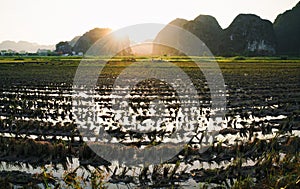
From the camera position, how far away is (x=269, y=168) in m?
5.14

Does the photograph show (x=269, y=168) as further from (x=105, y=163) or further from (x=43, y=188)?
(x=43, y=188)

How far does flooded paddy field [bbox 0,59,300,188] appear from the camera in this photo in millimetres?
4906

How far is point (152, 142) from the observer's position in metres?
6.65

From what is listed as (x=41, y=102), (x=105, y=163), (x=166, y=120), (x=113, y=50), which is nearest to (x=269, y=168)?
(x=105, y=163)

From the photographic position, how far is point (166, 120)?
8.77m

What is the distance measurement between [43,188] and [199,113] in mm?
5801

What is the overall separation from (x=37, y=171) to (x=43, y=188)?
0.70m

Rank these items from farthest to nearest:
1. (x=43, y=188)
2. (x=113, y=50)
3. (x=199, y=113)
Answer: (x=113, y=50) → (x=199, y=113) → (x=43, y=188)

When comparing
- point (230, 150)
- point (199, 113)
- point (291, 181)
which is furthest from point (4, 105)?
point (291, 181)

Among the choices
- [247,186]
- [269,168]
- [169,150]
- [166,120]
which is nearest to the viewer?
[247,186]

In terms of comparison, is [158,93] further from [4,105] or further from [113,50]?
[113,50]

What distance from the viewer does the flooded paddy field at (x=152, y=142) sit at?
4.91m

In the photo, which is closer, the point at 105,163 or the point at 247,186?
the point at 247,186

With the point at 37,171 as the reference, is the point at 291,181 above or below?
above
